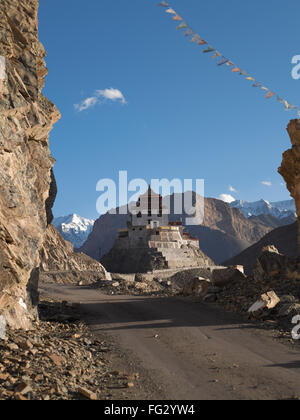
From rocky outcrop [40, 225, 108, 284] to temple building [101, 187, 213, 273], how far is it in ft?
48.6

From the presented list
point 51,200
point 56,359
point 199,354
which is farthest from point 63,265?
point 56,359

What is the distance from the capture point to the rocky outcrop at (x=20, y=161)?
1166 cm

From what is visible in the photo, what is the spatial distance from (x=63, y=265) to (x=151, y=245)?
2655 centimetres

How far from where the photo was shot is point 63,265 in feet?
177

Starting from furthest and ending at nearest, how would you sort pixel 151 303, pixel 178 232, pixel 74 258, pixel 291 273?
pixel 178 232, pixel 74 258, pixel 151 303, pixel 291 273

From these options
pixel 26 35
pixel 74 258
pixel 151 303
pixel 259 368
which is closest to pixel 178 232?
pixel 74 258

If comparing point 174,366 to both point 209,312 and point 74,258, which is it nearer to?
point 209,312

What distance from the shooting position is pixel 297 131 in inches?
862

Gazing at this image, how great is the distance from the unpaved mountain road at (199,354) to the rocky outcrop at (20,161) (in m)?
3.93

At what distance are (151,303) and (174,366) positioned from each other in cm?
1238

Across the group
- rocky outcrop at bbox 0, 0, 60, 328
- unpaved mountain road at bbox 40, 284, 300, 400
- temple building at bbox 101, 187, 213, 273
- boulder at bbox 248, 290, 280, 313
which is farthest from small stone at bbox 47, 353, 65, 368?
temple building at bbox 101, 187, 213, 273

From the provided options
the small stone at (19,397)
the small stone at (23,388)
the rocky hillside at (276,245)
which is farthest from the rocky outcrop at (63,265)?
the rocky hillside at (276,245)

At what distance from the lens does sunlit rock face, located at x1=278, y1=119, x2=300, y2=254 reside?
2199 cm

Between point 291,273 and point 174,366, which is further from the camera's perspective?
point 291,273
